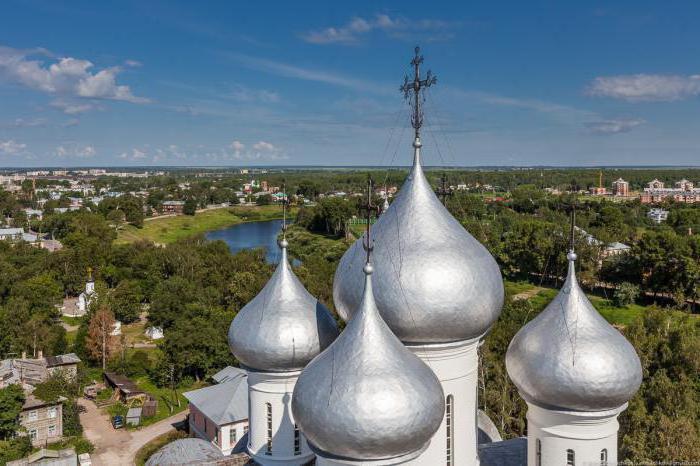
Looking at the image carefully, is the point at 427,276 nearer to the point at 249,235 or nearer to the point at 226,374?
the point at 226,374

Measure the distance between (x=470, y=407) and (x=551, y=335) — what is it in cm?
204

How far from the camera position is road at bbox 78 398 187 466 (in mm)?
22484

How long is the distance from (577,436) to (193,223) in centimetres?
9630

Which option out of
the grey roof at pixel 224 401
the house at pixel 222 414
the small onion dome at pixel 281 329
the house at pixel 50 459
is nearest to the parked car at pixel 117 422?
the house at pixel 222 414

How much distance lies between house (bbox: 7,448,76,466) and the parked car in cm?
525

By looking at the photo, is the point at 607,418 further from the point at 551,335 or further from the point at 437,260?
the point at 437,260

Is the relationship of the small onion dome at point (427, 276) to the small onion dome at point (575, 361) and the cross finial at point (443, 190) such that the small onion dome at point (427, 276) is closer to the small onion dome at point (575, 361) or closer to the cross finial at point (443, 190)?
the small onion dome at point (575, 361)

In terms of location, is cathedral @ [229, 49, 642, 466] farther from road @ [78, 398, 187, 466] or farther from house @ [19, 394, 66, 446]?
house @ [19, 394, 66, 446]

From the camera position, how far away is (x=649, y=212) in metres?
90.1

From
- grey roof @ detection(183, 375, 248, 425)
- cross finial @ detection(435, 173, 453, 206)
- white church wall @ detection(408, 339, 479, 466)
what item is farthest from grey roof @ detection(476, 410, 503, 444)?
grey roof @ detection(183, 375, 248, 425)

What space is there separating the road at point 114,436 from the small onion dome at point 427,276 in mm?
16139

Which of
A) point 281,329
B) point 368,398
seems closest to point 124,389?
point 281,329

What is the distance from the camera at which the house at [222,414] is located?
71.8ft

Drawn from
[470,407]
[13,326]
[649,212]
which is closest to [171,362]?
[13,326]
